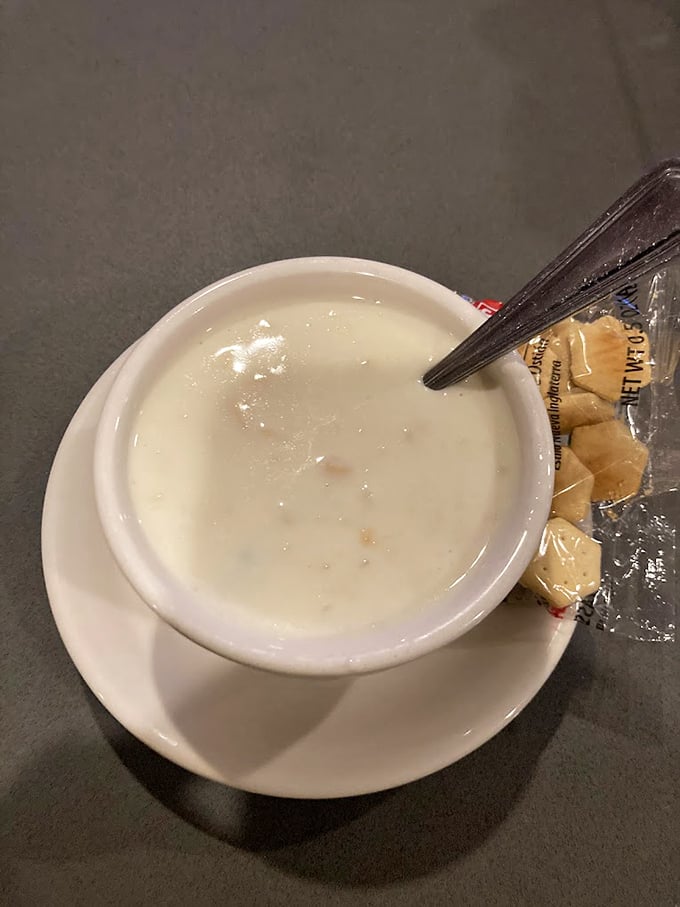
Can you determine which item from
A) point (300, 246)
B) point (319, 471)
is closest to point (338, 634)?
point (319, 471)

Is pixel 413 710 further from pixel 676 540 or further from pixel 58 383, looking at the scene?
pixel 58 383

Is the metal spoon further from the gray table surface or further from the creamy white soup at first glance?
the gray table surface

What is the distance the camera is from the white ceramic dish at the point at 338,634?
2.24ft

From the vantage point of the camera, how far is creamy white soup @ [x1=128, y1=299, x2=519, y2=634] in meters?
0.74

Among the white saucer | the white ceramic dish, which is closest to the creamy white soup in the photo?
the white ceramic dish

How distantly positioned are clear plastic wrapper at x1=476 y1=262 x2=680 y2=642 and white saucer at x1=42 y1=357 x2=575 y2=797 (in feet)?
0.28

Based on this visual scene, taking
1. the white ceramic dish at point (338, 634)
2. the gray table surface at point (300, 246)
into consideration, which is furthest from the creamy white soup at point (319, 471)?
the gray table surface at point (300, 246)

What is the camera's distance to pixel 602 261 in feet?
2.10

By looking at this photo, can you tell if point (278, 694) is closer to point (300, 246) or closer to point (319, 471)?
point (319, 471)

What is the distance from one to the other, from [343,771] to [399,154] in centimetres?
114

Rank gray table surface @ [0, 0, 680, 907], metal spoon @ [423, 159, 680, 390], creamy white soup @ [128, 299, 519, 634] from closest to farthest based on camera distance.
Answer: metal spoon @ [423, 159, 680, 390]
creamy white soup @ [128, 299, 519, 634]
gray table surface @ [0, 0, 680, 907]

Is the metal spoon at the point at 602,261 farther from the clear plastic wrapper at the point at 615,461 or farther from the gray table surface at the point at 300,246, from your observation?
the gray table surface at the point at 300,246

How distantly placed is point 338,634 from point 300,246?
2.80 feet

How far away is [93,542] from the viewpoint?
904mm
